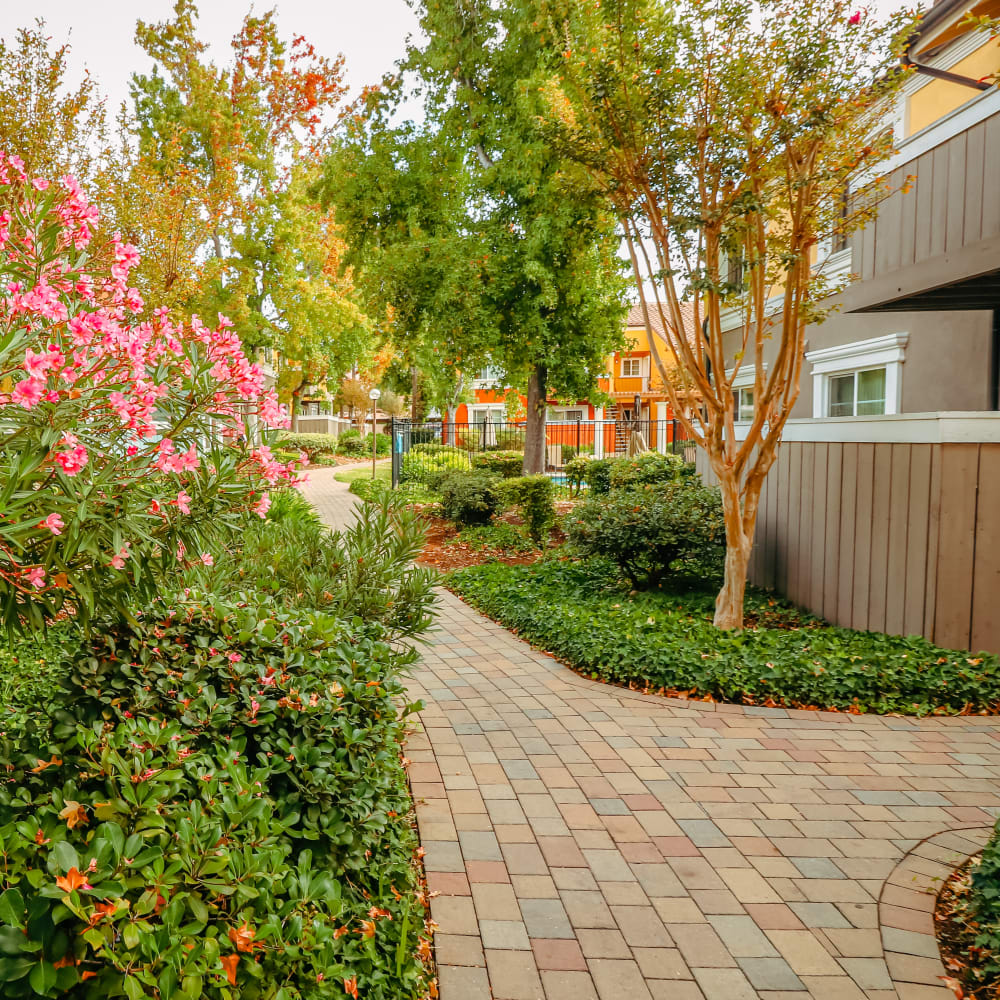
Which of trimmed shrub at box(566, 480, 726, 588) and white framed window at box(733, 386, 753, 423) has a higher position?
white framed window at box(733, 386, 753, 423)

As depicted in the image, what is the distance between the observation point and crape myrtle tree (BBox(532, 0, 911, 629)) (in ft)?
18.6

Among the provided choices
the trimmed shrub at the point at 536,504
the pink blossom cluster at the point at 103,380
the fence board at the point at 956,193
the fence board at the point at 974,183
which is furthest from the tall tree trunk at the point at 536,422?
the pink blossom cluster at the point at 103,380

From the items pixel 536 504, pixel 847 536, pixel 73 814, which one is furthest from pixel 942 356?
pixel 73 814

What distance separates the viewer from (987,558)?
5.59m

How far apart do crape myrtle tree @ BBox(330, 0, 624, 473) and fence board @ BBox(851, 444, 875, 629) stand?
26.4ft

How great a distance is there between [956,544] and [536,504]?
21.2ft

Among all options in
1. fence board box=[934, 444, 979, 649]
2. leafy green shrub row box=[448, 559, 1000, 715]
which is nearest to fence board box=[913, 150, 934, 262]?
fence board box=[934, 444, 979, 649]

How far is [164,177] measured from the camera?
14883mm

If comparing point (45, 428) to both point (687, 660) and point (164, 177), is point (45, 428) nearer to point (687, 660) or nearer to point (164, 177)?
point (687, 660)

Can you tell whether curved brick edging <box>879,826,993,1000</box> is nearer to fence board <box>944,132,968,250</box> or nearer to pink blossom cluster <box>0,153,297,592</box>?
pink blossom cluster <box>0,153,297,592</box>

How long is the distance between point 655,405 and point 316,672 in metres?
33.4

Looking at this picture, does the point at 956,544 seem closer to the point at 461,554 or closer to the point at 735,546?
the point at 735,546

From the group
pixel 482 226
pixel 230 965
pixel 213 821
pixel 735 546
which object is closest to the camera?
pixel 230 965

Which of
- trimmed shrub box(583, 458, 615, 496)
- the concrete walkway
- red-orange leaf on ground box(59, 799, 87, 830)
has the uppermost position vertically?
trimmed shrub box(583, 458, 615, 496)
